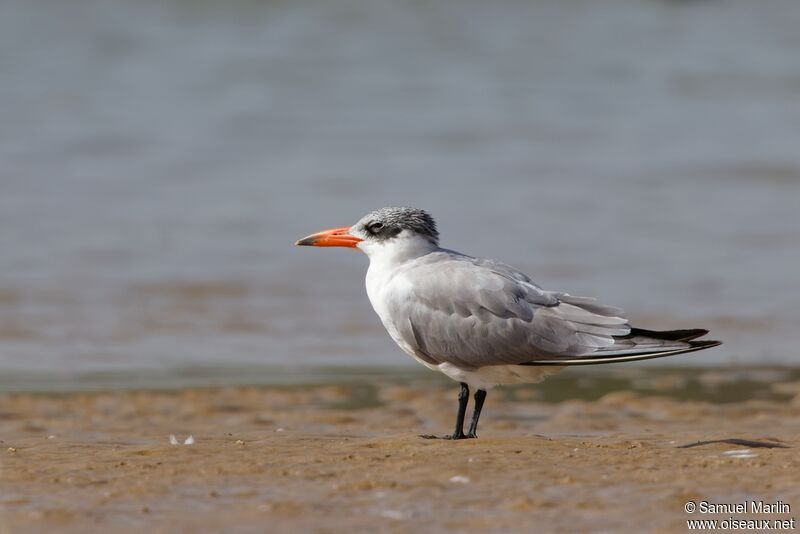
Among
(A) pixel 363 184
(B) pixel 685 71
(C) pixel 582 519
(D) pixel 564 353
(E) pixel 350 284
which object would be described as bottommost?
(C) pixel 582 519

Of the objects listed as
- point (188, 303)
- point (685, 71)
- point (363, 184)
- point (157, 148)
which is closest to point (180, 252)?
point (188, 303)

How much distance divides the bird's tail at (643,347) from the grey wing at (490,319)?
1.1 inches

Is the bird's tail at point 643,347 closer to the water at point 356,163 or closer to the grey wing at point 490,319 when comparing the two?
the grey wing at point 490,319

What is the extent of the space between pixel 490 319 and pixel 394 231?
29.4 inches

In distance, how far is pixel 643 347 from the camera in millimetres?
5828

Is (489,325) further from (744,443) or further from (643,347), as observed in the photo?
(744,443)

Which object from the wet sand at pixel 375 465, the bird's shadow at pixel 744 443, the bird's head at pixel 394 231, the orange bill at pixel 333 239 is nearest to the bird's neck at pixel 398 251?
the bird's head at pixel 394 231

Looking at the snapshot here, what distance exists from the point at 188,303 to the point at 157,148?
6019 millimetres

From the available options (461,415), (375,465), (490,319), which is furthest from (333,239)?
(375,465)

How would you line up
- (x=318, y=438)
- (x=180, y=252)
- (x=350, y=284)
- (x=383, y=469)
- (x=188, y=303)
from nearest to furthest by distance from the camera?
(x=383, y=469) < (x=318, y=438) < (x=188, y=303) < (x=350, y=284) < (x=180, y=252)

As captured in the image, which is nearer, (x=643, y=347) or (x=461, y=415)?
(x=643, y=347)

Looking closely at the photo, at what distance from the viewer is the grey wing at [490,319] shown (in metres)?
6.00

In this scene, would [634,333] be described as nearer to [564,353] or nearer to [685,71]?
[564,353]

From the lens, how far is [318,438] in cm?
619
